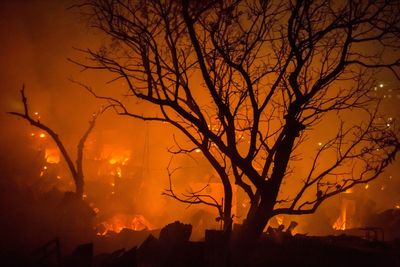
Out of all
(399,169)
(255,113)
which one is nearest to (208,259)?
(255,113)

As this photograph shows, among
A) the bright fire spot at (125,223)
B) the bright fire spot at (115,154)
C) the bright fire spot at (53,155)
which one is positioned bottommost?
the bright fire spot at (125,223)

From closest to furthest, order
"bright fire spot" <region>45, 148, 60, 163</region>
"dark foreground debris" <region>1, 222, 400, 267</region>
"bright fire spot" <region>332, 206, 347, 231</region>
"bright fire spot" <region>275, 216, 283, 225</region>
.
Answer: "dark foreground debris" <region>1, 222, 400, 267</region>, "bright fire spot" <region>275, 216, 283, 225</region>, "bright fire spot" <region>332, 206, 347, 231</region>, "bright fire spot" <region>45, 148, 60, 163</region>

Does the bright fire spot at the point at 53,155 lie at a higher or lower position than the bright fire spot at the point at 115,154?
lower

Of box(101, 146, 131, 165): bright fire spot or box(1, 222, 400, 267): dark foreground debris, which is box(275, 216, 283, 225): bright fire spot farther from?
box(1, 222, 400, 267): dark foreground debris

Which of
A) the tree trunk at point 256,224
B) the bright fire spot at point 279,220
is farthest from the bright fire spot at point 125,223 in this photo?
the tree trunk at point 256,224

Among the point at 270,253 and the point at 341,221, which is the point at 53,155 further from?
the point at 270,253

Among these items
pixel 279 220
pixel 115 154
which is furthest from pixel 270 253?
pixel 115 154

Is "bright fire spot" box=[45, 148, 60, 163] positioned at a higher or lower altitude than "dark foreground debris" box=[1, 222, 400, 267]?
higher

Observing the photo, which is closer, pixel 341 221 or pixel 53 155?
pixel 341 221

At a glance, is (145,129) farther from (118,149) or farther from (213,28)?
(213,28)

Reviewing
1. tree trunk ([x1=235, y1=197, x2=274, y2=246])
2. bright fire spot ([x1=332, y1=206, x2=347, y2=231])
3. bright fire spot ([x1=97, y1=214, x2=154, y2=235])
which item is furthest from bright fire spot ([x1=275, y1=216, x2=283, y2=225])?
tree trunk ([x1=235, y1=197, x2=274, y2=246])

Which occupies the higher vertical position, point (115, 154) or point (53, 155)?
point (115, 154)

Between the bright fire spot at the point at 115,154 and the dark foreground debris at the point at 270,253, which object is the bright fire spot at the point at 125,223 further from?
the bright fire spot at the point at 115,154

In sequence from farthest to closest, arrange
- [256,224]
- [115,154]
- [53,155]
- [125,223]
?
[115,154], [53,155], [125,223], [256,224]
